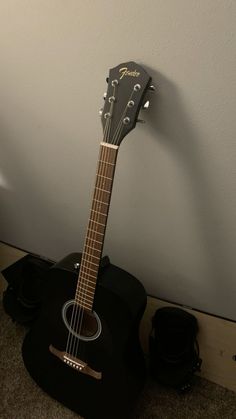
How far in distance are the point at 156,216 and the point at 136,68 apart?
44 cm

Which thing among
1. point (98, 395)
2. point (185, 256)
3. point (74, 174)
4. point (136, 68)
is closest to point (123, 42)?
point (136, 68)

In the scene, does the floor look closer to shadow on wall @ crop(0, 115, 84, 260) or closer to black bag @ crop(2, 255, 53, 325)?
black bag @ crop(2, 255, 53, 325)

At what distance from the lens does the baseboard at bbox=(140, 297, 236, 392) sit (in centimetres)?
106

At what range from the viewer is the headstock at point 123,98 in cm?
73

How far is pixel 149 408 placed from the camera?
3.53 ft

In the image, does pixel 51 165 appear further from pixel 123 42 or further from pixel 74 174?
pixel 123 42

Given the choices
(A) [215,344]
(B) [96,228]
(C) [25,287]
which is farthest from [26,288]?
(A) [215,344]

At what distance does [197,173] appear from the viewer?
0.87m

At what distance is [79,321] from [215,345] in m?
0.46

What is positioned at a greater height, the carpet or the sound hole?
the sound hole

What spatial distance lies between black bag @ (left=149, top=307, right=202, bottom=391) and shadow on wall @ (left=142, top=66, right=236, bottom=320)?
16cm

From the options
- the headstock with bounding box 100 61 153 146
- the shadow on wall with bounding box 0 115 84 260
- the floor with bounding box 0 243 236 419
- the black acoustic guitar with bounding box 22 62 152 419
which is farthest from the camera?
the shadow on wall with bounding box 0 115 84 260

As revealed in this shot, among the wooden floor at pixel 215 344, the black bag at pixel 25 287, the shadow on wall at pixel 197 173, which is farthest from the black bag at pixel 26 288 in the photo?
the shadow on wall at pixel 197 173

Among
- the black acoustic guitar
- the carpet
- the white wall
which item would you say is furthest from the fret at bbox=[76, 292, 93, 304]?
the carpet
